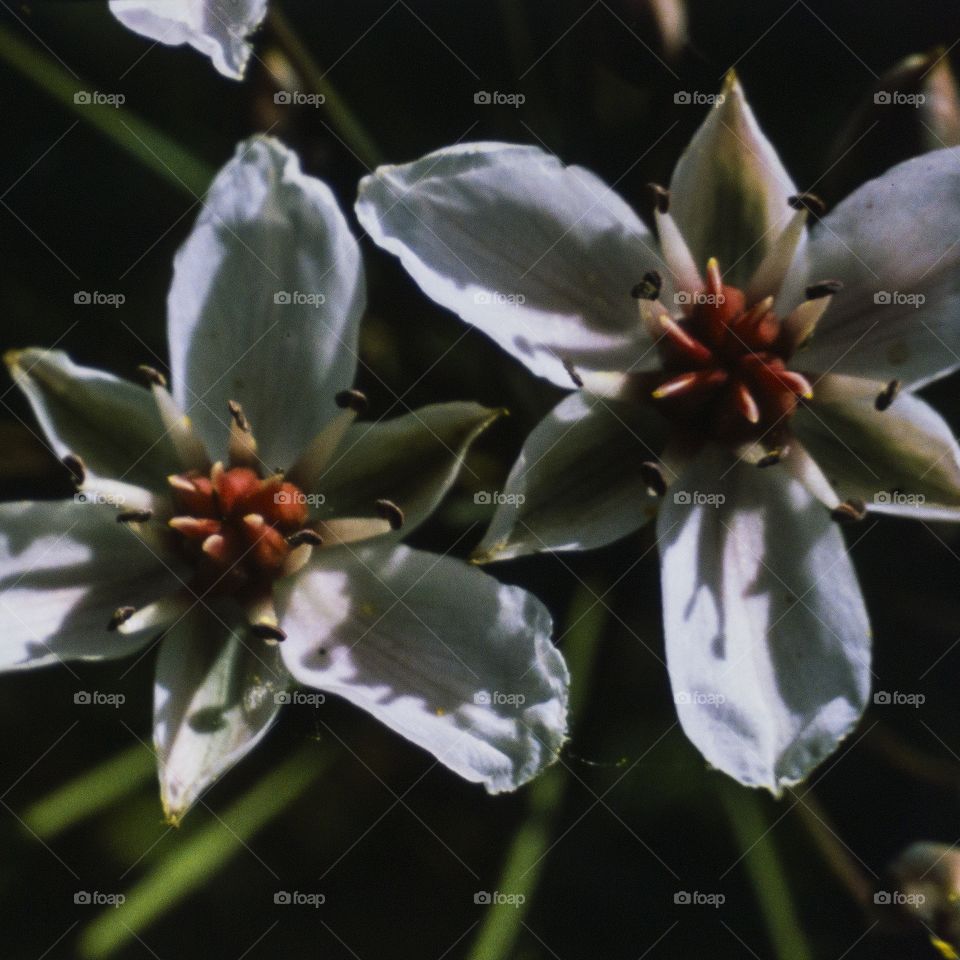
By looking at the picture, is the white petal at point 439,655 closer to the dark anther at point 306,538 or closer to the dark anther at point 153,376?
the dark anther at point 306,538

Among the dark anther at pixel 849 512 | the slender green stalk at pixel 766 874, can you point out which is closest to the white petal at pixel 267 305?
the dark anther at pixel 849 512

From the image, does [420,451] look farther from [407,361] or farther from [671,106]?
[671,106]

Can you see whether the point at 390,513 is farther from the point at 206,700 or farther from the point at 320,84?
the point at 320,84

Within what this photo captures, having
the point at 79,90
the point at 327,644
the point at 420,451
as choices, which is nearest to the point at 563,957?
the point at 327,644

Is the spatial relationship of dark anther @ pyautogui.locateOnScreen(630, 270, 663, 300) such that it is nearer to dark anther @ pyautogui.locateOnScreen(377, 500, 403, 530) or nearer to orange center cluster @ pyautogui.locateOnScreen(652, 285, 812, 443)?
orange center cluster @ pyautogui.locateOnScreen(652, 285, 812, 443)

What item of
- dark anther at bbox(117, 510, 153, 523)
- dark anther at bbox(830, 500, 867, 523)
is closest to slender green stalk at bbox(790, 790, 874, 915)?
dark anther at bbox(830, 500, 867, 523)

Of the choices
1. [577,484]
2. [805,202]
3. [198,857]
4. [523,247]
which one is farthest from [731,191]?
[198,857]
